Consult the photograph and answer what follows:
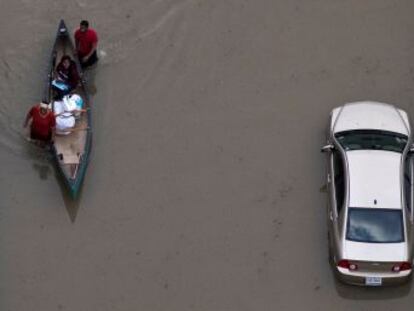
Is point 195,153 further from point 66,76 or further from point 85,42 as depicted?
point 85,42

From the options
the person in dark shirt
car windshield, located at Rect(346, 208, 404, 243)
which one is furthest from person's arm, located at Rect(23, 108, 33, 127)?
car windshield, located at Rect(346, 208, 404, 243)

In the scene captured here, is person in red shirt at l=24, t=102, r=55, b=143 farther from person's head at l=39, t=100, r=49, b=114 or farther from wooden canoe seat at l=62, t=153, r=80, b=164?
wooden canoe seat at l=62, t=153, r=80, b=164

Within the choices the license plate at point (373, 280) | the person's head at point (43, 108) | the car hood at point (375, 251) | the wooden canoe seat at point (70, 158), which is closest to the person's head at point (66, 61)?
the person's head at point (43, 108)

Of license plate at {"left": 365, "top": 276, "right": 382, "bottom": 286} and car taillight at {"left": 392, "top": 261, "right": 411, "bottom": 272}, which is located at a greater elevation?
car taillight at {"left": 392, "top": 261, "right": 411, "bottom": 272}

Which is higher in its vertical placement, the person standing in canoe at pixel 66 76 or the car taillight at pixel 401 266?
the person standing in canoe at pixel 66 76

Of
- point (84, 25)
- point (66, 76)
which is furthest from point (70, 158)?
point (84, 25)

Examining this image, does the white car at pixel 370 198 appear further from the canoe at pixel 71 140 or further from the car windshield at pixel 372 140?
the canoe at pixel 71 140
